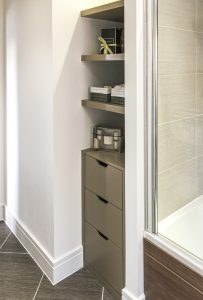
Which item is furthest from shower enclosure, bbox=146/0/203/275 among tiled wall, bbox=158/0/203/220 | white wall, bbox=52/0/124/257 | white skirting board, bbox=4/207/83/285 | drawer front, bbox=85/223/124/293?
white skirting board, bbox=4/207/83/285

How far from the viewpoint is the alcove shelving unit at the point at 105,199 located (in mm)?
1928

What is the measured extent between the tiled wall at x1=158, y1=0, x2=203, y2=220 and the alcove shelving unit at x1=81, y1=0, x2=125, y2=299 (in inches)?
9.2

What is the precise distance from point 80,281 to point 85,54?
146 cm

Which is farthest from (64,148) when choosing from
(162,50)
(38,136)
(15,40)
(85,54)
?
(15,40)

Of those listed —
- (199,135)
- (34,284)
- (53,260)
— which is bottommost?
(34,284)

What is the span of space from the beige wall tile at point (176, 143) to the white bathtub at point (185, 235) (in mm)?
310

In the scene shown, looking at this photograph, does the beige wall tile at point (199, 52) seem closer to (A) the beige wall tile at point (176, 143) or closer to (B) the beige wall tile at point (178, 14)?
(B) the beige wall tile at point (178, 14)

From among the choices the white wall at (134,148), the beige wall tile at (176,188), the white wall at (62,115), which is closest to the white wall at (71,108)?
the white wall at (62,115)

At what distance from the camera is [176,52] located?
1.93 meters

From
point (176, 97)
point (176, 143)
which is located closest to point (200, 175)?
point (176, 143)

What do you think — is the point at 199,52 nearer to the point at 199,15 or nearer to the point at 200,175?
the point at 199,15

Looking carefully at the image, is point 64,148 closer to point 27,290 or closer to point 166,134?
point 166,134

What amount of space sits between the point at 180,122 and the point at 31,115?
1003mm

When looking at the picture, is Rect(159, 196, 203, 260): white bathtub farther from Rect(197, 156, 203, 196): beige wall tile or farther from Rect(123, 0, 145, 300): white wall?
Rect(123, 0, 145, 300): white wall
